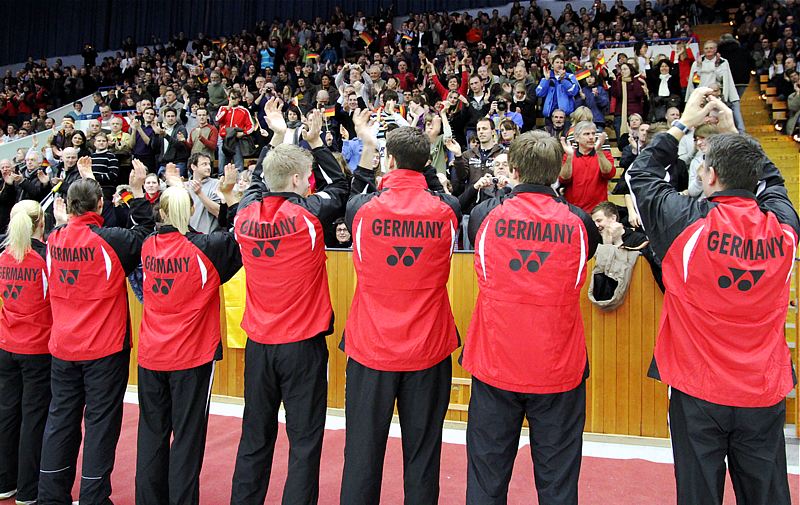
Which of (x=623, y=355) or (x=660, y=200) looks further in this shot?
(x=623, y=355)

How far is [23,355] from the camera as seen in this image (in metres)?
4.09

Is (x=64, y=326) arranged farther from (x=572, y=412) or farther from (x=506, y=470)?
(x=572, y=412)

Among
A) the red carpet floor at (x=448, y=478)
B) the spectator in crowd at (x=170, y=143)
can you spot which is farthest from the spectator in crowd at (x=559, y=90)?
the red carpet floor at (x=448, y=478)

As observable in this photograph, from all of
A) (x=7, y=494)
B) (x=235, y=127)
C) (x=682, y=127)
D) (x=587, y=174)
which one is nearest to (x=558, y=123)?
(x=587, y=174)

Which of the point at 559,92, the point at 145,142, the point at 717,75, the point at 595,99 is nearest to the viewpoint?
the point at 717,75

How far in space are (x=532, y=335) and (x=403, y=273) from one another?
661mm

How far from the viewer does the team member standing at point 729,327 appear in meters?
2.60

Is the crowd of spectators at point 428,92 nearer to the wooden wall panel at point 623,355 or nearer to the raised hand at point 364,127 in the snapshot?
the raised hand at point 364,127

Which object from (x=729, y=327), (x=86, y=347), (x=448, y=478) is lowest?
(x=448, y=478)

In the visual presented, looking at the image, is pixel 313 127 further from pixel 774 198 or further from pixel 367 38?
pixel 367 38

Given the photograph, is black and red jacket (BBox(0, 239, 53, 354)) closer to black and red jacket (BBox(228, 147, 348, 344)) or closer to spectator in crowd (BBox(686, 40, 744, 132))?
black and red jacket (BBox(228, 147, 348, 344))

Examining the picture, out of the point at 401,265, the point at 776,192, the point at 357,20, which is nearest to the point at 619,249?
the point at 776,192

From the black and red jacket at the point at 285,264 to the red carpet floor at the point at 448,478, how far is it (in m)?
1.30

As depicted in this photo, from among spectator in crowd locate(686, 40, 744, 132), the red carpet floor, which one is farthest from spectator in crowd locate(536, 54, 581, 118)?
the red carpet floor
